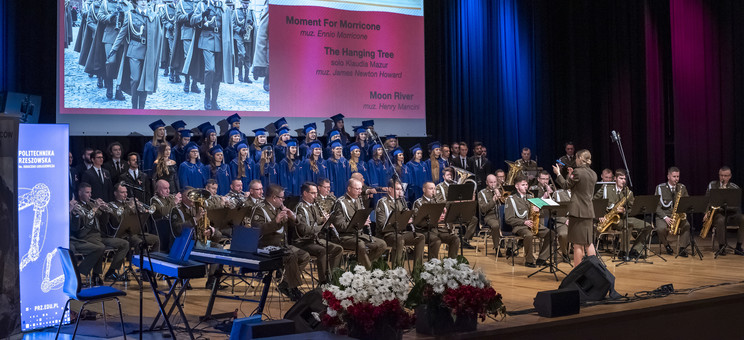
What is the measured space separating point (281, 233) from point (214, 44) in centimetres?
587

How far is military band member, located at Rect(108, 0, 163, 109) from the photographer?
1324cm

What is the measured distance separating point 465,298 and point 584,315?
124 centimetres

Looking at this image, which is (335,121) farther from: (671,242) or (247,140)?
(671,242)

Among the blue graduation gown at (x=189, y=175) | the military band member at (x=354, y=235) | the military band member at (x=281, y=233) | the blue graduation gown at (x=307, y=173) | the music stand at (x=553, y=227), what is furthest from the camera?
the blue graduation gown at (x=307, y=173)

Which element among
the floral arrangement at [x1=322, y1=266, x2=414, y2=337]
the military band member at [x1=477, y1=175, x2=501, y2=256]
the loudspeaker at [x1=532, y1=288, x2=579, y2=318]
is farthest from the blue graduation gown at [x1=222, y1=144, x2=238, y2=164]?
the floral arrangement at [x1=322, y1=266, x2=414, y2=337]

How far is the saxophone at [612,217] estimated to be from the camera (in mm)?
11820

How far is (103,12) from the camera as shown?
1304 cm

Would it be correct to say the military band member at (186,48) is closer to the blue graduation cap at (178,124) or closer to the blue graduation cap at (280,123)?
the blue graduation cap at (178,124)

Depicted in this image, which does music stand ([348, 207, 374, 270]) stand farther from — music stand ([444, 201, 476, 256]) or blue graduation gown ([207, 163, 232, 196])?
blue graduation gown ([207, 163, 232, 196])

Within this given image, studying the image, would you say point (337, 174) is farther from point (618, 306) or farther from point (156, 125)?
point (618, 306)

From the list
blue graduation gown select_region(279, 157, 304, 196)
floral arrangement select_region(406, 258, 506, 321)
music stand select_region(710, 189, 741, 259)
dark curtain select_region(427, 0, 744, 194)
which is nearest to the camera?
floral arrangement select_region(406, 258, 506, 321)

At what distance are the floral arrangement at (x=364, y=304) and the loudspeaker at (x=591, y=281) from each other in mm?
2933

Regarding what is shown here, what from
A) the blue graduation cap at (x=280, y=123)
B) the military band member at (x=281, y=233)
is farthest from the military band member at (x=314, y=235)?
the blue graduation cap at (x=280, y=123)

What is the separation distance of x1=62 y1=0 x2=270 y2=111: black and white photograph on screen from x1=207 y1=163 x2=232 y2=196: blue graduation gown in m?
1.48
